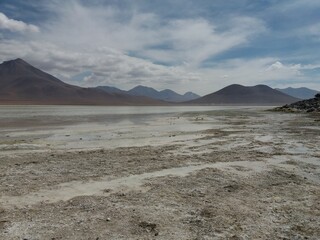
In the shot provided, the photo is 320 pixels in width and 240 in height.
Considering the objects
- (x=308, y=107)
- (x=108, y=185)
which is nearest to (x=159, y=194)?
(x=108, y=185)

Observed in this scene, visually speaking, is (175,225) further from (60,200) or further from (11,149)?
(11,149)

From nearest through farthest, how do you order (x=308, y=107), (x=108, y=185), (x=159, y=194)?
1. (x=159, y=194)
2. (x=108, y=185)
3. (x=308, y=107)

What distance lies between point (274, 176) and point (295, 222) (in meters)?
4.43

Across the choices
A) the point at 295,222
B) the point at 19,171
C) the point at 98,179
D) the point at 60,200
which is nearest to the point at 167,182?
the point at 98,179

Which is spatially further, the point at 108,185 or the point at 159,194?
the point at 108,185

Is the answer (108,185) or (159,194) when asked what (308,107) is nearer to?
(108,185)

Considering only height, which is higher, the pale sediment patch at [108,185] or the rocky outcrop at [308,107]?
the rocky outcrop at [308,107]

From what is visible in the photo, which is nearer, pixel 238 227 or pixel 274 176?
pixel 238 227

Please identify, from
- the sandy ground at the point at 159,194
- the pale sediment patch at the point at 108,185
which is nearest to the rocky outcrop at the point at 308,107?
the sandy ground at the point at 159,194

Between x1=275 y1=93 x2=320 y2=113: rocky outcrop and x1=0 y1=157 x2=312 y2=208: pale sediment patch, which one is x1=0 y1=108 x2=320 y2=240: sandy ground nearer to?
x1=0 y1=157 x2=312 y2=208: pale sediment patch

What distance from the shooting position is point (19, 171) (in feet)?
40.2

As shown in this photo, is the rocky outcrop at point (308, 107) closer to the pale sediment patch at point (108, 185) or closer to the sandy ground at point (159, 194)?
the sandy ground at point (159, 194)

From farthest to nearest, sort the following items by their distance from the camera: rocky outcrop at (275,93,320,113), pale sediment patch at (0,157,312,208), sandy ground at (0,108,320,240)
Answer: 1. rocky outcrop at (275,93,320,113)
2. pale sediment patch at (0,157,312,208)
3. sandy ground at (0,108,320,240)

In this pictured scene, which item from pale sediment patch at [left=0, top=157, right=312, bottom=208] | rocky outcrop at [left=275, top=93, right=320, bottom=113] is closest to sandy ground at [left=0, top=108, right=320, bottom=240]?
pale sediment patch at [left=0, top=157, right=312, bottom=208]
